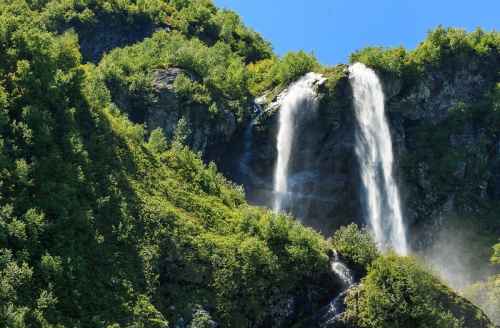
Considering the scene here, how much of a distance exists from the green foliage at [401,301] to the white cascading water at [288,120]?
20724 mm

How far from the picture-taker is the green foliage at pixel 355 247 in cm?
3516

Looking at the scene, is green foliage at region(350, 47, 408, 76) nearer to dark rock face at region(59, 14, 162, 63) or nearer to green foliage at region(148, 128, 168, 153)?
green foliage at region(148, 128, 168, 153)

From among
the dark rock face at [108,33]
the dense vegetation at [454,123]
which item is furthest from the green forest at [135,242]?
the dark rock face at [108,33]

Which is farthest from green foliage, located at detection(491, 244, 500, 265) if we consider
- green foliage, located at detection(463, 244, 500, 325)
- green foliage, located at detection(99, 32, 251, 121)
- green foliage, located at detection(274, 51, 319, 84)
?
green foliage, located at detection(99, 32, 251, 121)

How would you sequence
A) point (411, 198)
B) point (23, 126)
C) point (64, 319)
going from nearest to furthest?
point (64, 319), point (23, 126), point (411, 198)

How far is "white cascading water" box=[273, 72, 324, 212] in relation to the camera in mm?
54938

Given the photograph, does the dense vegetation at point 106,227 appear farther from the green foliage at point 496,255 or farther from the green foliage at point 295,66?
the green foliage at point 295,66

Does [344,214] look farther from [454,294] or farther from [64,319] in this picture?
[64,319]

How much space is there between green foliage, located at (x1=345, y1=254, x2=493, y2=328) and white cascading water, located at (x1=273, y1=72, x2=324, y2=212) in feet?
68.0

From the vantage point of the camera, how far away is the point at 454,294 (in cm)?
3522

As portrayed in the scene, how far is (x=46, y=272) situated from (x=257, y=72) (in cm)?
4684

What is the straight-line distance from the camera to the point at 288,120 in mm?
57562

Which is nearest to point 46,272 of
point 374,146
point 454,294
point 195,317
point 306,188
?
point 195,317

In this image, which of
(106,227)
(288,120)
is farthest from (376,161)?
(106,227)
